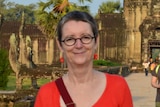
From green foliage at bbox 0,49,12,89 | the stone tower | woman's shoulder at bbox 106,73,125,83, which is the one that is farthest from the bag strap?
the stone tower

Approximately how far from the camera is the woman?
8.44 feet

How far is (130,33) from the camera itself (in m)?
38.1

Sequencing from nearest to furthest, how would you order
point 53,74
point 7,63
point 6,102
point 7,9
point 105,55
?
point 6,102 → point 53,74 → point 7,63 → point 105,55 → point 7,9

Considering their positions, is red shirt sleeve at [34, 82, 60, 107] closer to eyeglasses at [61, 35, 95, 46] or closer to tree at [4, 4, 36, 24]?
eyeglasses at [61, 35, 95, 46]

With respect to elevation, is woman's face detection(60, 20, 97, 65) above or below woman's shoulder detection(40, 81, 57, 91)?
above

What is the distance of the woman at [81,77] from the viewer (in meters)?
2.57

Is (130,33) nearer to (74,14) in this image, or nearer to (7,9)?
(74,14)

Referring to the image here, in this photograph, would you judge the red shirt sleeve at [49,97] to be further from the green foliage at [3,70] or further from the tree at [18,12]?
the tree at [18,12]

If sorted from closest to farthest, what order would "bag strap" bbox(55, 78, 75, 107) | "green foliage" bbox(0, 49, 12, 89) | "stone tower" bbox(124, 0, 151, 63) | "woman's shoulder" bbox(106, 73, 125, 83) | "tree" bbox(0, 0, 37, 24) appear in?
1. "bag strap" bbox(55, 78, 75, 107)
2. "woman's shoulder" bbox(106, 73, 125, 83)
3. "green foliage" bbox(0, 49, 12, 89)
4. "stone tower" bbox(124, 0, 151, 63)
5. "tree" bbox(0, 0, 37, 24)

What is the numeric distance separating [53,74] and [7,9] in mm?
70711

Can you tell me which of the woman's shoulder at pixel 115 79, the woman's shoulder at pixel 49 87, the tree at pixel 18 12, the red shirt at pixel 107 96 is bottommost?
the red shirt at pixel 107 96

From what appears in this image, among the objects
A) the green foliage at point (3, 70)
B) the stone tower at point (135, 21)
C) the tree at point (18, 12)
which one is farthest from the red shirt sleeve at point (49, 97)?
the tree at point (18, 12)

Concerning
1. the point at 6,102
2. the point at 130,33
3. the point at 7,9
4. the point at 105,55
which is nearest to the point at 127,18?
the point at 130,33

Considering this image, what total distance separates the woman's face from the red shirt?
0.61 ft
